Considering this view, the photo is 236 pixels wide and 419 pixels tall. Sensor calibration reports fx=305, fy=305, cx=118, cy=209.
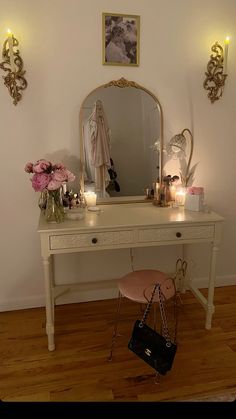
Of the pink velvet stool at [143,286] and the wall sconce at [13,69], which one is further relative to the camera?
the wall sconce at [13,69]

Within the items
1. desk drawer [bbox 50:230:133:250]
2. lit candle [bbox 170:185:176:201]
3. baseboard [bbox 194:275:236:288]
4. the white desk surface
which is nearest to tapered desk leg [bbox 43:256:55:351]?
desk drawer [bbox 50:230:133:250]

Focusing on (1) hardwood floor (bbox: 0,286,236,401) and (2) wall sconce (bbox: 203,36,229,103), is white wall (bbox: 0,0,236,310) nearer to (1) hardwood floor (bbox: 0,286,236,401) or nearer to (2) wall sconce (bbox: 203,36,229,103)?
(2) wall sconce (bbox: 203,36,229,103)

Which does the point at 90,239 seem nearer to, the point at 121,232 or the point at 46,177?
the point at 121,232

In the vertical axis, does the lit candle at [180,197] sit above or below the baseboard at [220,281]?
above

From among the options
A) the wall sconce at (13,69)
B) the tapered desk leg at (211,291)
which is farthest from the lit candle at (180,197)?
the wall sconce at (13,69)

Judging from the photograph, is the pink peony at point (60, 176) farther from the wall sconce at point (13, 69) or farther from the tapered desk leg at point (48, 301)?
the wall sconce at point (13, 69)

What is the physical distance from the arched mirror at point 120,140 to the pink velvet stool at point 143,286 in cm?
64

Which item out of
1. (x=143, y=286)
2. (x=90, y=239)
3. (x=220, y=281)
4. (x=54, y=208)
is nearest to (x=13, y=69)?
(x=54, y=208)

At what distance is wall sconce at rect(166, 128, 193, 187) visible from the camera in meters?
2.15

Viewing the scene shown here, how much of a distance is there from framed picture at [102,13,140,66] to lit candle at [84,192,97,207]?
35.5 inches

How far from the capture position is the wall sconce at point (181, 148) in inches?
84.7

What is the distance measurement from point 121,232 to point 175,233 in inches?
13.7

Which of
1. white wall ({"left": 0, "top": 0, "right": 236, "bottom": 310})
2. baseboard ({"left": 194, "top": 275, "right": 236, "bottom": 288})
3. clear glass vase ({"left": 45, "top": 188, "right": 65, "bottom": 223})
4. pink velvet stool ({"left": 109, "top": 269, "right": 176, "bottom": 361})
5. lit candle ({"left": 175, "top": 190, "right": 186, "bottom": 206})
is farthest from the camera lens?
baseboard ({"left": 194, "top": 275, "right": 236, "bottom": 288})

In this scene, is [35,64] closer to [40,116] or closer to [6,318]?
[40,116]
